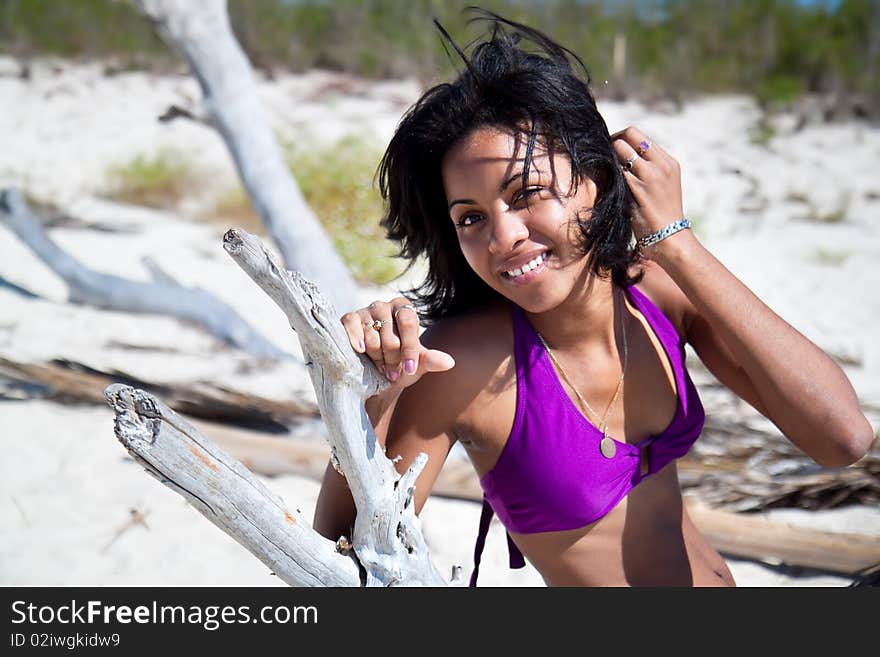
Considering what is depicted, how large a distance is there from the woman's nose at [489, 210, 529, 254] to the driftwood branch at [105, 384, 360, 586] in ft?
1.84

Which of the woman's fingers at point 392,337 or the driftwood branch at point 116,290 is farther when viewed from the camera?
the driftwood branch at point 116,290

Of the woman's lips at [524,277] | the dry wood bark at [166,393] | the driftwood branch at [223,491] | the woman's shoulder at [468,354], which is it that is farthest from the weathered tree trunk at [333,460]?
the dry wood bark at [166,393]

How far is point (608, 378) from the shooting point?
1.83m

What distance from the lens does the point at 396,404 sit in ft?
Result: 5.42

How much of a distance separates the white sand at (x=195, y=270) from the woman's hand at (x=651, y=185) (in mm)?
1715

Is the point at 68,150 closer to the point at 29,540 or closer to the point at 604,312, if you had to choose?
the point at 29,540

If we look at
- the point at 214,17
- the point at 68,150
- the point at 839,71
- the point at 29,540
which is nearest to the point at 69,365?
the point at 29,540

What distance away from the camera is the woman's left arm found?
1577 millimetres

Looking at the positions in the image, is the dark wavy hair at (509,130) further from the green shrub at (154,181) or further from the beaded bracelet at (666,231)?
the green shrub at (154,181)

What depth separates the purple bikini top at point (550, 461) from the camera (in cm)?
170

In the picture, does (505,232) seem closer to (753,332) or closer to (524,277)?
(524,277)

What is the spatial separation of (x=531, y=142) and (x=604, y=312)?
42 centimetres

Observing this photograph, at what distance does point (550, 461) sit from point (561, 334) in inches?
10.3

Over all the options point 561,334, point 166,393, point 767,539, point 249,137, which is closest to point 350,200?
point 249,137
